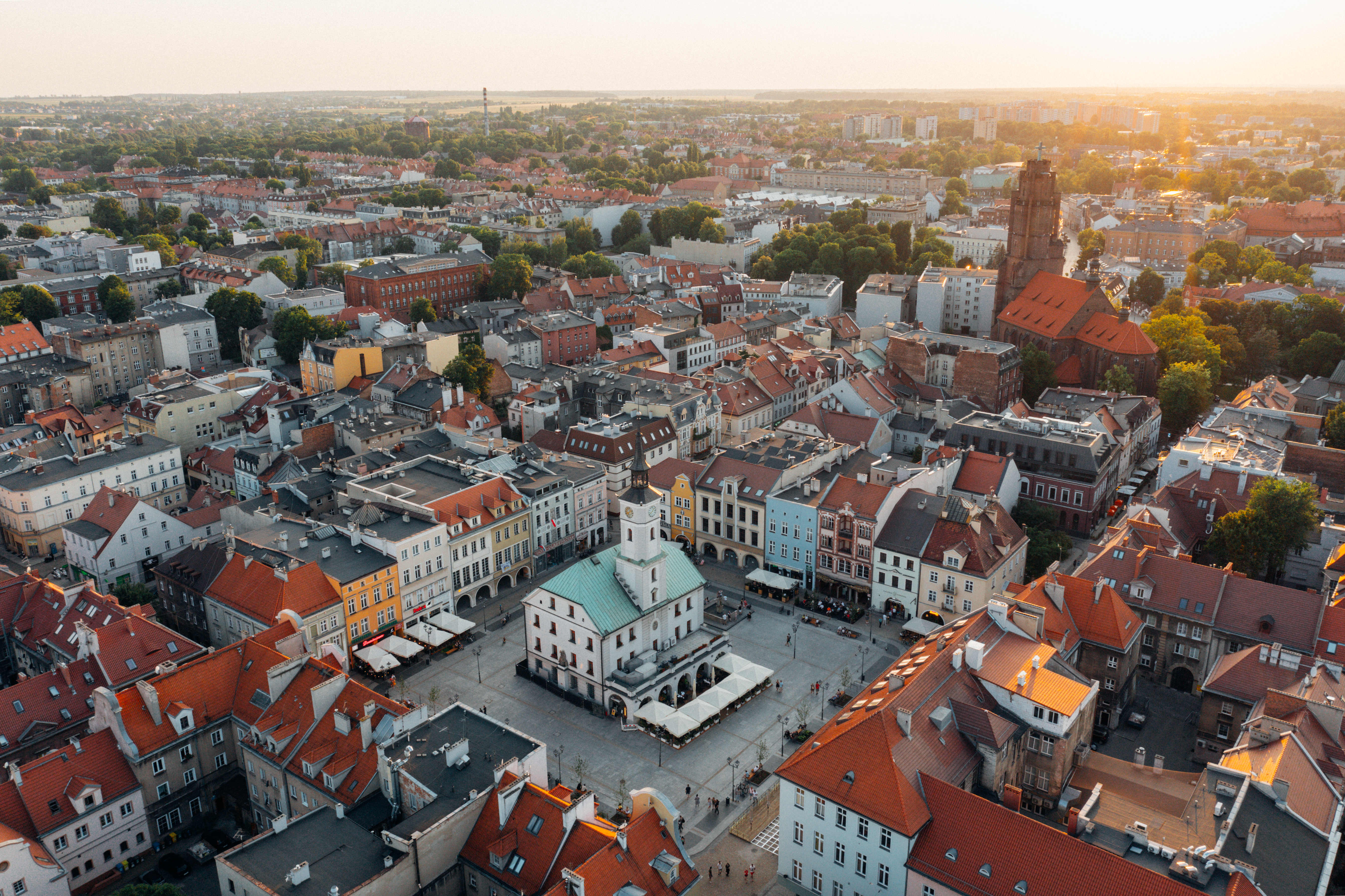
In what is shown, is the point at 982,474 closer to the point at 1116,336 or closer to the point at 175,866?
the point at 1116,336

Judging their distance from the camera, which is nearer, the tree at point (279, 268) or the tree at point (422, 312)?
the tree at point (422, 312)

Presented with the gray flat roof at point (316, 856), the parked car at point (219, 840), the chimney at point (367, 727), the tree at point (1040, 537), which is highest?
the chimney at point (367, 727)

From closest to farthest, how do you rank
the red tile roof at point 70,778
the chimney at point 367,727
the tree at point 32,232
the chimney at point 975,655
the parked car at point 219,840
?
the red tile roof at point 70,778 → the chimney at point 367,727 → the chimney at point 975,655 → the parked car at point 219,840 → the tree at point 32,232

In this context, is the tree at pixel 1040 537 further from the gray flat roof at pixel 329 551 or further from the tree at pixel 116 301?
the tree at pixel 116 301

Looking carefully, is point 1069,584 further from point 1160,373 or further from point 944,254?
point 944,254

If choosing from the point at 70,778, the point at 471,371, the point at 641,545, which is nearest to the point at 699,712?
the point at 641,545

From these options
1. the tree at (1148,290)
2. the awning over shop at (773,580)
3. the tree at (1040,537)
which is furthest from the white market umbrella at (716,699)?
the tree at (1148,290)

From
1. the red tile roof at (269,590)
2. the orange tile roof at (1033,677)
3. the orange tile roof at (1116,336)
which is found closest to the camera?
the orange tile roof at (1033,677)
